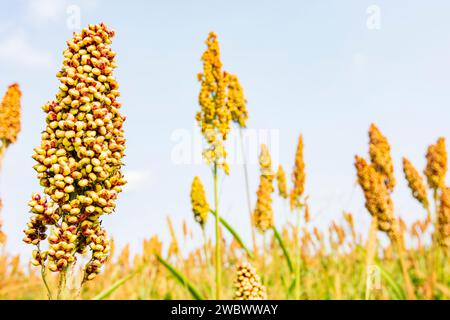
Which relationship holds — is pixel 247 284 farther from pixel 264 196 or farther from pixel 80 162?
pixel 264 196

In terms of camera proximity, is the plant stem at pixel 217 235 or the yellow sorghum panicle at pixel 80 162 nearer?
the yellow sorghum panicle at pixel 80 162

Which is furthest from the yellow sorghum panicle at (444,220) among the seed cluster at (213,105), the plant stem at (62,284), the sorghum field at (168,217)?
the plant stem at (62,284)

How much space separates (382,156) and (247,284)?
7.54 feet

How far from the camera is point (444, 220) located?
541cm

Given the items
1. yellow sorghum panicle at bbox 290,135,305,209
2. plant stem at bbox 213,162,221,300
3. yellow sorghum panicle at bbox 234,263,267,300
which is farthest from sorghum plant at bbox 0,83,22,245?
yellow sorghum panicle at bbox 234,263,267,300

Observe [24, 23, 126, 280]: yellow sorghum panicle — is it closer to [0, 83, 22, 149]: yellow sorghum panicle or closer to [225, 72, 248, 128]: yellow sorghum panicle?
[225, 72, 248, 128]: yellow sorghum panicle

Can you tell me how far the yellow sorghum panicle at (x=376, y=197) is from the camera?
181 inches

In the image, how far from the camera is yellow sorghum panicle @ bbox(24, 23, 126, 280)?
2.30 m

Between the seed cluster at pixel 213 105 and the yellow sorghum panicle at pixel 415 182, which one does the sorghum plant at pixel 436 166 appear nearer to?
the yellow sorghum panicle at pixel 415 182

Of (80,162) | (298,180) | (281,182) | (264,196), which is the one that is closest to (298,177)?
(298,180)

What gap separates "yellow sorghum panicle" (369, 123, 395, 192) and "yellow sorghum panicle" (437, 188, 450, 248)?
63cm

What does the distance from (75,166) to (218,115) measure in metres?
3.54

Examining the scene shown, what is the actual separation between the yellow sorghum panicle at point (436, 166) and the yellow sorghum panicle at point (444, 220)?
3.14 feet
